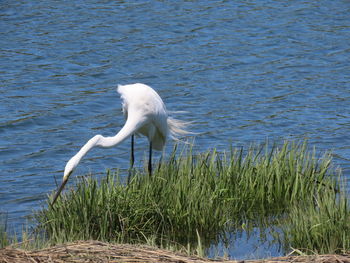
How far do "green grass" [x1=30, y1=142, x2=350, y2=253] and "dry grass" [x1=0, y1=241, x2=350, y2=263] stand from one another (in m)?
0.44

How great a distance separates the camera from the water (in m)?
10.4

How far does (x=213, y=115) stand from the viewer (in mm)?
11867

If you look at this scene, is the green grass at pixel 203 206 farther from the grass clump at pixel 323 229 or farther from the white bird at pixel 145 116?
the white bird at pixel 145 116

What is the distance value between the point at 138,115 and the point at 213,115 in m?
3.86

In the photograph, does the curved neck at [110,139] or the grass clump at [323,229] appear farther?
the curved neck at [110,139]

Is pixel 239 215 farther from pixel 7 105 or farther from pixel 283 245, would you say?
pixel 7 105

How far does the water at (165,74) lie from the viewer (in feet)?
34.2

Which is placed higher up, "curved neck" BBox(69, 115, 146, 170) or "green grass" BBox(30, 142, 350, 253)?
"curved neck" BBox(69, 115, 146, 170)

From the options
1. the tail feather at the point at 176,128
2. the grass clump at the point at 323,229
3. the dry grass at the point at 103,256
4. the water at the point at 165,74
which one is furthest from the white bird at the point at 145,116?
the dry grass at the point at 103,256

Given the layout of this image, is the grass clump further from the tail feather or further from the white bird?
the tail feather

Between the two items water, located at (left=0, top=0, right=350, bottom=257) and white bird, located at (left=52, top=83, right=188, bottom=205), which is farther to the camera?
water, located at (left=0, top=0, right=350, bottom=257)

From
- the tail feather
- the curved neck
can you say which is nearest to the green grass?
the curved neck

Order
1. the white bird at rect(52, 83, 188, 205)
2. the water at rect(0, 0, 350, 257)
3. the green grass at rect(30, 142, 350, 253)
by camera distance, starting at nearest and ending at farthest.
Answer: the green grass at rect(30, 142, 350, 253) < the white bird at rect(52, 83, 188, 205) < the water at rect(0, 0, 350, 257)

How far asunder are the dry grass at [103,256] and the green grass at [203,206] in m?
0.44
